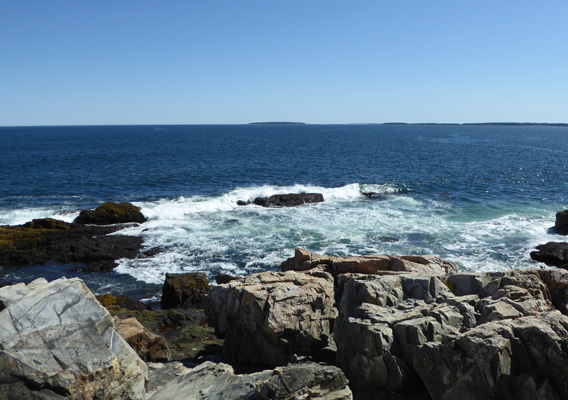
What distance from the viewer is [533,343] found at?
33.9ft

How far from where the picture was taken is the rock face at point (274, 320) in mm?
13789

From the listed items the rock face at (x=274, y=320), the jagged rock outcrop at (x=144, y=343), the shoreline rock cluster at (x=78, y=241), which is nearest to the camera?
the jagged rock outcrop at (x=144, y=343)

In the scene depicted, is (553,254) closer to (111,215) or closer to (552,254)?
(552,254)

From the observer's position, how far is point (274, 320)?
13766 mm

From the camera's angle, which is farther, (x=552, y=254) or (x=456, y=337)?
(x=552, y=254)

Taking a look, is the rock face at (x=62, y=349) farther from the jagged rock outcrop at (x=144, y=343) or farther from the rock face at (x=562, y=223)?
the rock face at (x=562, y=223)

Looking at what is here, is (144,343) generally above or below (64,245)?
above

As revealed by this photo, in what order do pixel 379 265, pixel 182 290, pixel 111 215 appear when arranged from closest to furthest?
pixel 379 265 → pixel 182 290 → pixel 111 215

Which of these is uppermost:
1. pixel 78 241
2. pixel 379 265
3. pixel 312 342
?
pixel 379 265

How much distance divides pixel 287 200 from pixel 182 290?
22.7 meters

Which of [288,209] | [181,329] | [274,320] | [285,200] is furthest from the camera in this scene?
[285,200]

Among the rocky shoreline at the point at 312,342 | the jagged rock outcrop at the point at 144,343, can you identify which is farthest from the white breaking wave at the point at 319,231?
the jagged rock outcrop at the point at 144,343

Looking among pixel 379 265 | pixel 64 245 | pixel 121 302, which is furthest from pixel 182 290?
pixel 64 245

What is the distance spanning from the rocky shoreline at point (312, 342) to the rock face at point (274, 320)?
0.04 meters
